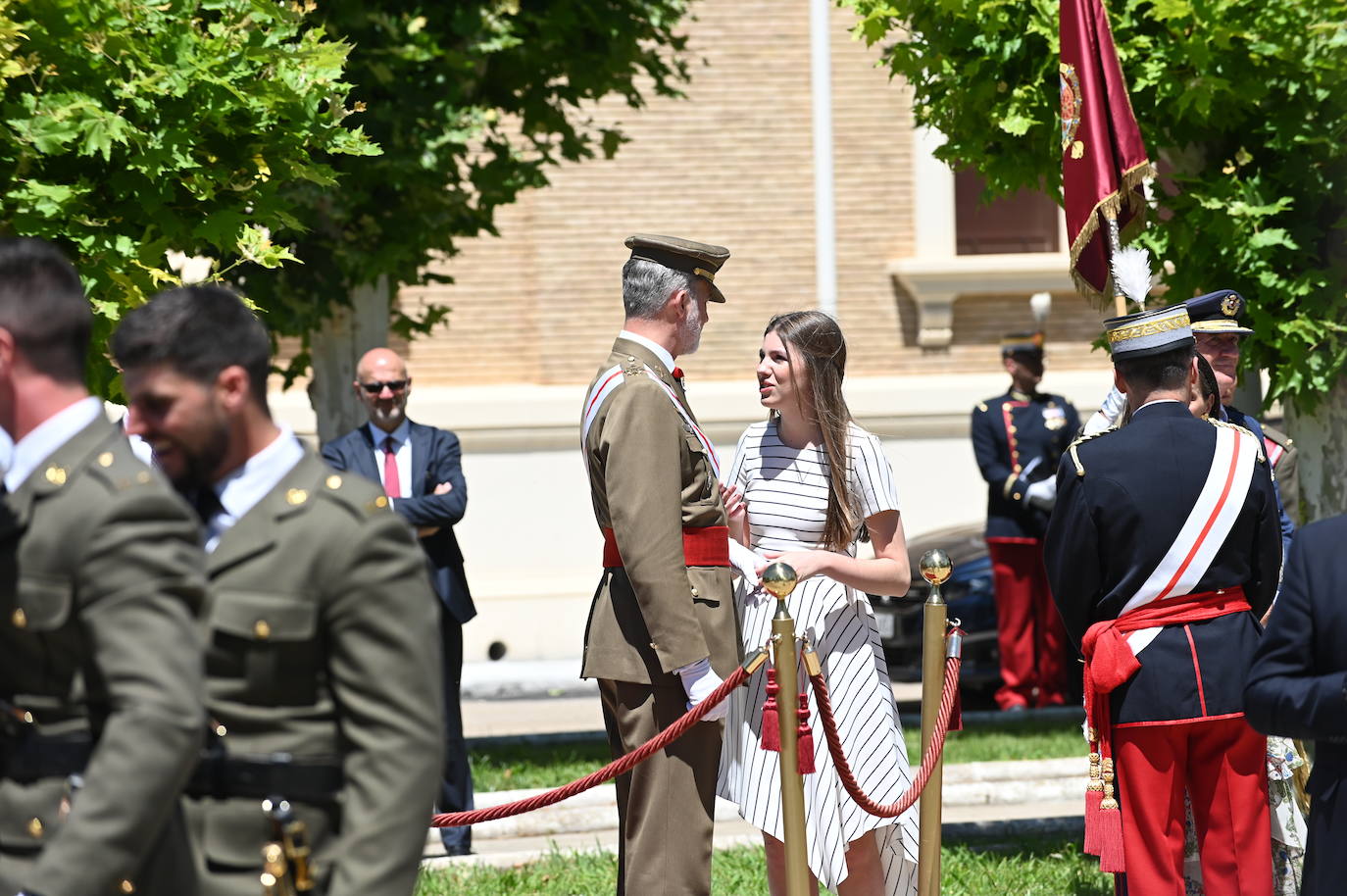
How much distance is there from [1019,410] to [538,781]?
4.19 metres

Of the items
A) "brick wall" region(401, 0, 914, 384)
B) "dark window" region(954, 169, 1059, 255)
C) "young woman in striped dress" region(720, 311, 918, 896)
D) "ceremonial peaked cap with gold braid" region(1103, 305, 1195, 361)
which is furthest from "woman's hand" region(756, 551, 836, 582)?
"dark window" region(954, 169, 1059, 255)

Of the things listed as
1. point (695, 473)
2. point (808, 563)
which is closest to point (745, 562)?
point (808, 563)

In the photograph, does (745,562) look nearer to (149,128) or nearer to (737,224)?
(149,128)

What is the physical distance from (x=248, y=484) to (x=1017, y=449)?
28.1ft

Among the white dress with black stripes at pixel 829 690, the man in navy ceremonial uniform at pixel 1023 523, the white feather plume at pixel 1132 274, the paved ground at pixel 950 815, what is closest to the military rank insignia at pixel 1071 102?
the white feather plume at pixel 1132 274

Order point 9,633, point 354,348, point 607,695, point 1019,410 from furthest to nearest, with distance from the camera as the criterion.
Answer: point 1019,410 → point 354,348 → point 607,695 → point 9,633

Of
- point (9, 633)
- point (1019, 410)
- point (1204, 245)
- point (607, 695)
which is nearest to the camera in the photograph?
point (9, 633)

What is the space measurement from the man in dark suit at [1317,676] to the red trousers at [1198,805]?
4.39ft

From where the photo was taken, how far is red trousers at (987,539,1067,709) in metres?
10.7

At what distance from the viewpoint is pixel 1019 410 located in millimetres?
10867

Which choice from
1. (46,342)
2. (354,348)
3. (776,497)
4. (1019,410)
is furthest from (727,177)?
(46,342)

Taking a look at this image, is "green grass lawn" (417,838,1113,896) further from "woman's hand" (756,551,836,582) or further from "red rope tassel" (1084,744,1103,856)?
"woman's hand" (756,551,836,582)

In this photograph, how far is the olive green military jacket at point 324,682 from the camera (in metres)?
2.59

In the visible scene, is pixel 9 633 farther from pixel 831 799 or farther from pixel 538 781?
pixel 538 781
